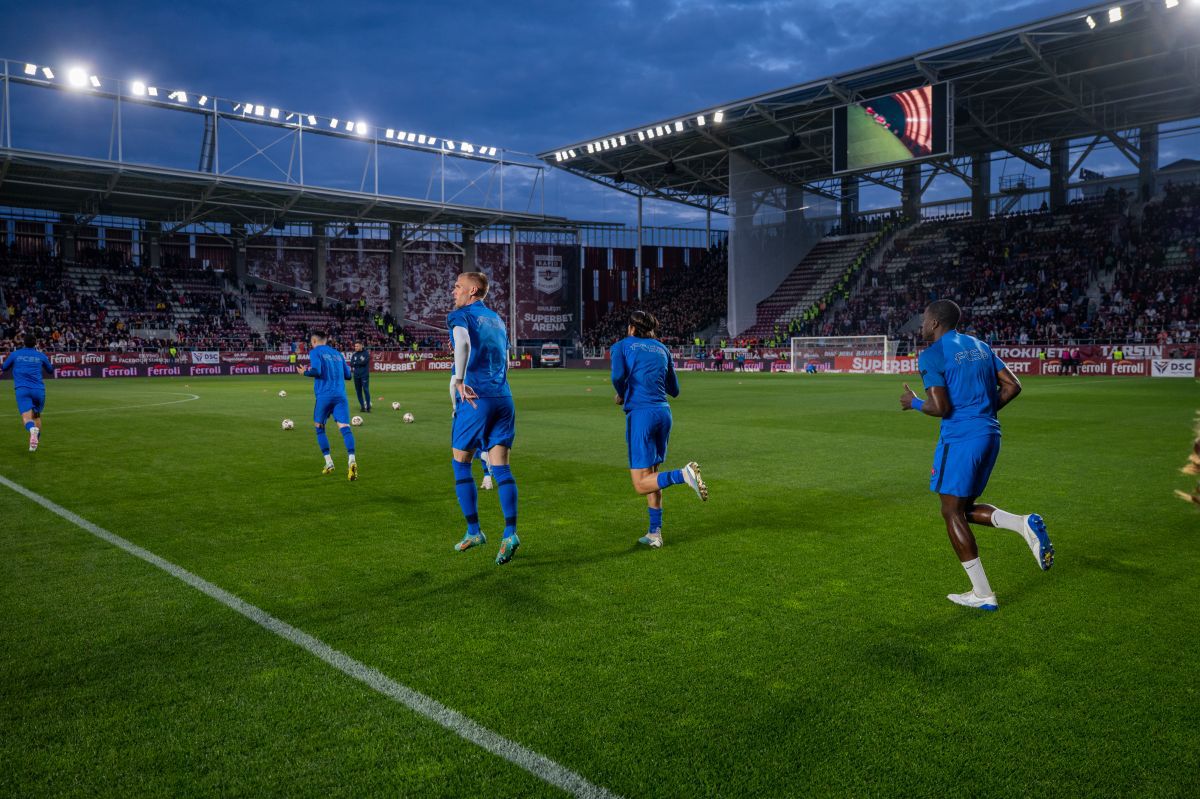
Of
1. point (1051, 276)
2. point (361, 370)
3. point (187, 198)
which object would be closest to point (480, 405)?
point (361, 370)

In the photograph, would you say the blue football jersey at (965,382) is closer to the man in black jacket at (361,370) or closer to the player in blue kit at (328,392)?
the player in blue kit at (328,392)

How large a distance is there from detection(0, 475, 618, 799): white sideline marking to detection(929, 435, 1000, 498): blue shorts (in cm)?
321

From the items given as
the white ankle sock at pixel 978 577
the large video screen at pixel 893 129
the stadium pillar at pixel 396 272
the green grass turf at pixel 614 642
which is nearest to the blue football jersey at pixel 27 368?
the green grass turf at pixel 614 642

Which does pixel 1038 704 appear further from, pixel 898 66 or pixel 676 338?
pixel 676 338

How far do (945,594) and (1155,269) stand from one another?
153 feet

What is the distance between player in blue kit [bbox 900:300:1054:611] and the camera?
208 inches

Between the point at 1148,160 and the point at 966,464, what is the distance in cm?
5473

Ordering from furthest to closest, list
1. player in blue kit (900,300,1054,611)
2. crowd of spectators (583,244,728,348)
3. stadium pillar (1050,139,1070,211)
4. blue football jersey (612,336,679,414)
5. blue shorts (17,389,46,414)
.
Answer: crowd of spectators (583,244,728,348)
stadium pillar (1050,139,1070,211)
blue shorts (17,389,46,414)
blue football jersey (612,336,679,414)
player in blue kit (900,300,1054,611)

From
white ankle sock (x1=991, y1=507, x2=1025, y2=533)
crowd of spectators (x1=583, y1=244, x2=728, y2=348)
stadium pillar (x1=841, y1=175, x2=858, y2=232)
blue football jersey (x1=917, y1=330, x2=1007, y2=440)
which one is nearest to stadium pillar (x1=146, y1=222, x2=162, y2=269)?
crowd of spectators (x1=583, y1=244, x2=728, y2=348)

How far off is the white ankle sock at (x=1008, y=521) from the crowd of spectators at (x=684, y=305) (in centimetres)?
5464

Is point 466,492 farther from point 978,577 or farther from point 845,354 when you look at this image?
point 845,354

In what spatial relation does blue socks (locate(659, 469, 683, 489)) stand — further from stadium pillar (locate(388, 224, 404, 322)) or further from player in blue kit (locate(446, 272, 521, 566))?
stadium pillar (locate(388, 224, 404, 322))

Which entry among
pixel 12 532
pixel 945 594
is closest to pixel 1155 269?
pixel 945 594

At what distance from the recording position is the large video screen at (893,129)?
124ft
